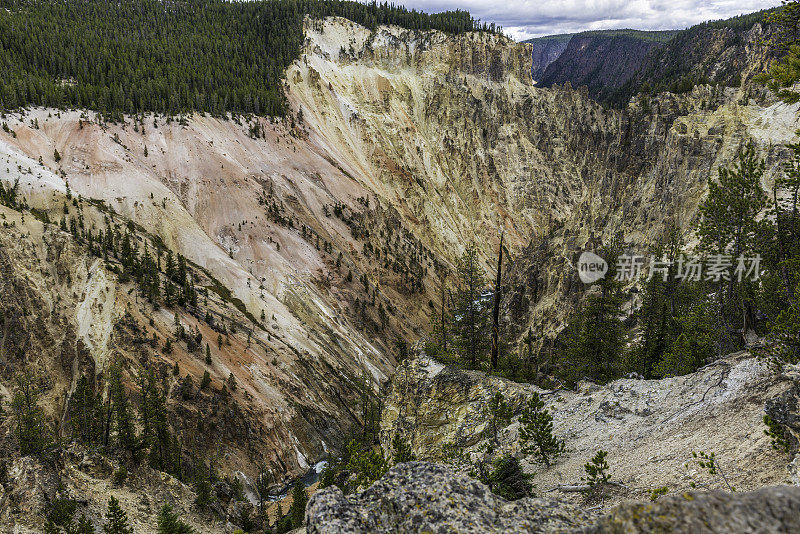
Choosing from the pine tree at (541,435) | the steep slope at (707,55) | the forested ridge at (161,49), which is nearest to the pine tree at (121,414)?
the pine tree at (541,435)

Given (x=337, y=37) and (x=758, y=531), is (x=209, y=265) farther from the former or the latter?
(x=337, y=37)

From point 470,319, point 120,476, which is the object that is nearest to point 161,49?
point 120,476

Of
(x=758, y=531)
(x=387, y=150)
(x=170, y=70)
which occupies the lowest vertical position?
(x=758, y=531)

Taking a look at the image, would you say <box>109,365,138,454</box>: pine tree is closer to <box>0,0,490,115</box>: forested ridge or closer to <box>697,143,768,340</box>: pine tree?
<box>697,143,768,340</box>: pine tree

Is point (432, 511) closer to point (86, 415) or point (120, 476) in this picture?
point (120, 476)

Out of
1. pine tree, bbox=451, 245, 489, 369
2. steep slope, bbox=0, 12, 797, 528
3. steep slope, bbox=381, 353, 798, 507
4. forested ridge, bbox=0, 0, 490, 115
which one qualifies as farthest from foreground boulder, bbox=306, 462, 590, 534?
forested ridge, bbox=0, 0, 490, 115

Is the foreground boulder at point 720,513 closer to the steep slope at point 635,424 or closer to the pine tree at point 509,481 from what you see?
the steep slope at point 635,424

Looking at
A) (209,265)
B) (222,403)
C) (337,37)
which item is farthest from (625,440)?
(337,37)

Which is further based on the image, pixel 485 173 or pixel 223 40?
pixel 485 173
